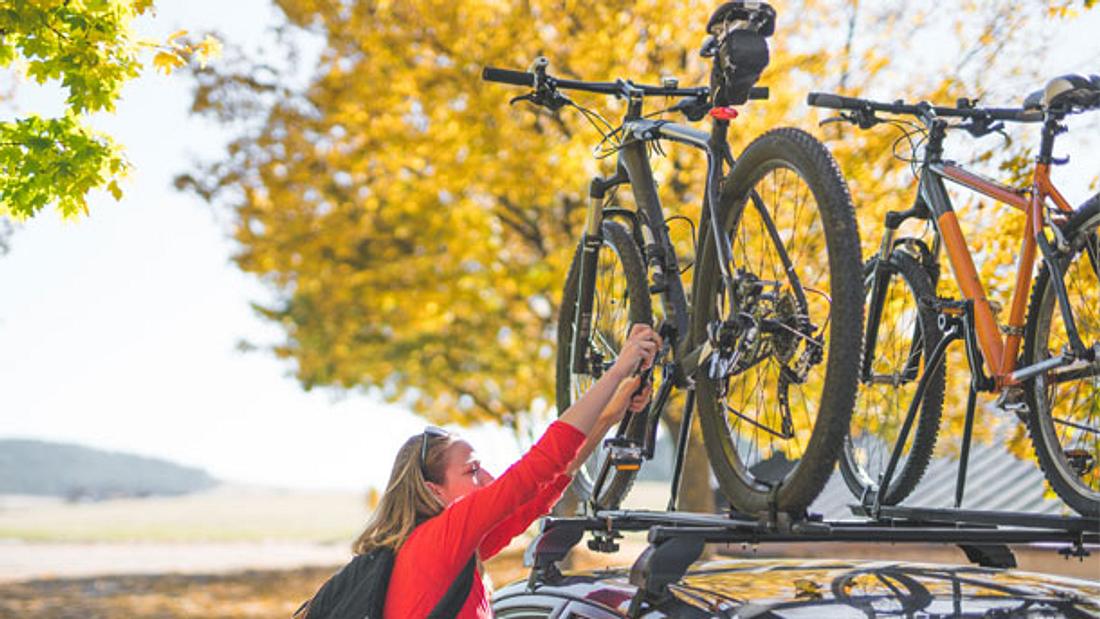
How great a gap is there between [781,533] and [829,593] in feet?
0.57

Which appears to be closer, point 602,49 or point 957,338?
point 957,338

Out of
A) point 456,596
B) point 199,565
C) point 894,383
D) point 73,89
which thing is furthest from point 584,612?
point 199,565

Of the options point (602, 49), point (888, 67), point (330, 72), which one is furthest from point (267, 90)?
point (888, 67)

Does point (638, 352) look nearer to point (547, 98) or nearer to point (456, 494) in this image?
point (456, 494)

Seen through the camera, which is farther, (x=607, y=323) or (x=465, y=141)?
(x=465, y=141)

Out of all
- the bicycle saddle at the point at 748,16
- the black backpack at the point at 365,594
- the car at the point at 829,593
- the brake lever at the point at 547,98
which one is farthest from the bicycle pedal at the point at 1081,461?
the brake lever at the point at 547,98

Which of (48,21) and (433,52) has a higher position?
(433,52)

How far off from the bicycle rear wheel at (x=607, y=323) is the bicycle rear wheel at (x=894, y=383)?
73cm

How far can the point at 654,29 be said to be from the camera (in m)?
13.0

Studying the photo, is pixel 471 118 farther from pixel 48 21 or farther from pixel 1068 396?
pixel 1068 396

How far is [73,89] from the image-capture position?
8.20m

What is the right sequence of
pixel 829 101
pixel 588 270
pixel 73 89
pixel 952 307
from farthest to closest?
pixel 73 89 < pixel 588 270 < pixel 829 101 < pixel 952 307

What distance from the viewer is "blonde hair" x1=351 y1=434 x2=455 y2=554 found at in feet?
11.3

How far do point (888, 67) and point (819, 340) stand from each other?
9443 millimetres
